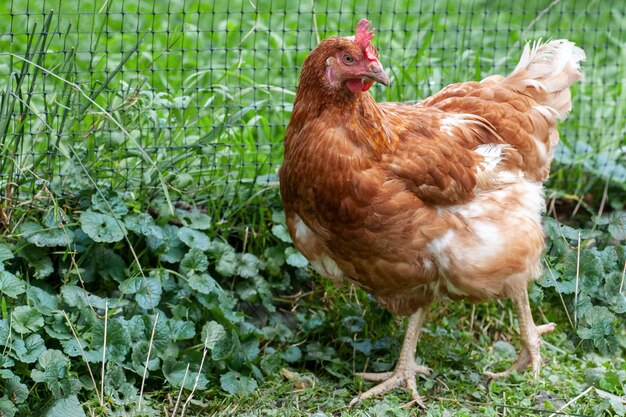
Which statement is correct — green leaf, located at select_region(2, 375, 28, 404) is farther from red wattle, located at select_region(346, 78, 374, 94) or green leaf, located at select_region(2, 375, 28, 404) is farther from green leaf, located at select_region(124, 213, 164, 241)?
red wattle, located at select_region(346, 78, 374, 94)

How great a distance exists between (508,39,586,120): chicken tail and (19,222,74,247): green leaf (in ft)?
7.56

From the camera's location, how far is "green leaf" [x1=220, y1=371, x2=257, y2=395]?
3986mm

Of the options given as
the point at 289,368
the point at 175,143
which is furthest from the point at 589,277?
the point at 175,143

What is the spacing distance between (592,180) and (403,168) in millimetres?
2020

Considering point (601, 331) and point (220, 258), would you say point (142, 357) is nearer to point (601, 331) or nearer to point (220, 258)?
point (220, 258)

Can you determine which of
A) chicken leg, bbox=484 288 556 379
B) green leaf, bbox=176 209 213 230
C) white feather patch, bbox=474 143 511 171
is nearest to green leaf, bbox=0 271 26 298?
green leaf, bbox=176 209 213 230

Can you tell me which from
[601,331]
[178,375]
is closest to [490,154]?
[601,331]

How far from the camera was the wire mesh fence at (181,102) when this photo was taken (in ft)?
13.6

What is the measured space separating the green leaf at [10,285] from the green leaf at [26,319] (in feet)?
0.25

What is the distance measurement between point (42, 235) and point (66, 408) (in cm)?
88

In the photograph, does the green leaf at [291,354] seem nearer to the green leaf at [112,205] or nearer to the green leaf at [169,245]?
the green leaf at [169,245]

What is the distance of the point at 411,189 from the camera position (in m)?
3.74

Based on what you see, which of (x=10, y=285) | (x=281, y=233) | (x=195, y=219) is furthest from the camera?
(x=281, y=233)

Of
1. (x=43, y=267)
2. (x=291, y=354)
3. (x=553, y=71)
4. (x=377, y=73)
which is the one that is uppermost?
(x=377, y=73)
